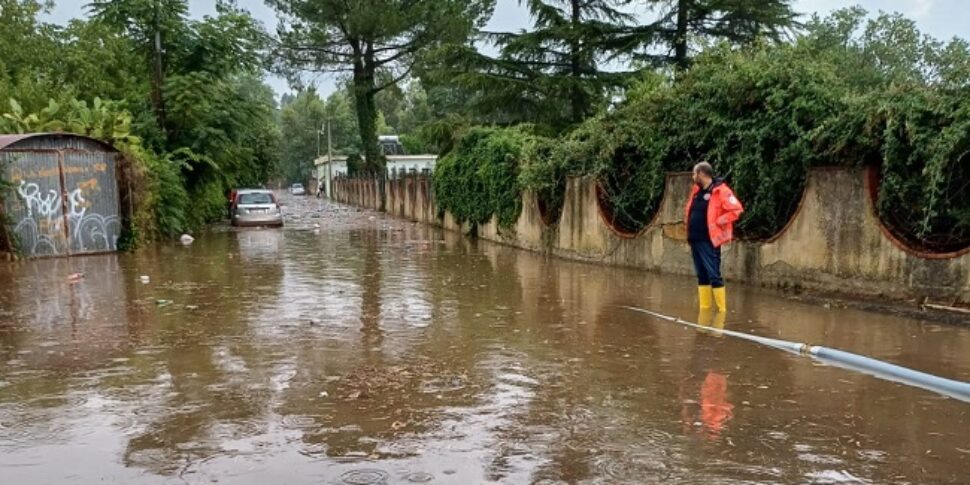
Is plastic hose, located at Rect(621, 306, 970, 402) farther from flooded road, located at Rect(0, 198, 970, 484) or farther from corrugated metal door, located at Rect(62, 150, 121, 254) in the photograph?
corrugated metal door, located at Rect(62, 150, 121, 254)

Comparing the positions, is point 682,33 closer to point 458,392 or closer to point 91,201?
point 91,201

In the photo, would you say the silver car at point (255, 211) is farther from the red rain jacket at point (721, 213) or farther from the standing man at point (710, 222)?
the red rain jacket at point (721, 213)

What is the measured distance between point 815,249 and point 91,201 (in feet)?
48.7

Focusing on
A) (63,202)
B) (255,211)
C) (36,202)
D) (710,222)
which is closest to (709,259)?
(710,222)

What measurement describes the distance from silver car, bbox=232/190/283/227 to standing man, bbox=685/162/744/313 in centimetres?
2216

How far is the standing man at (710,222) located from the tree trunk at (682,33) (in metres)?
15.6

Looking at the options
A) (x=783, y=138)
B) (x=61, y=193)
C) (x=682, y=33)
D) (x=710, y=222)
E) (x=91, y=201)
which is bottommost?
(x=710, y=222)

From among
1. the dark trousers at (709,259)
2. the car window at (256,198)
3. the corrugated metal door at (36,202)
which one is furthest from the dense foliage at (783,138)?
the car window at (256,198)

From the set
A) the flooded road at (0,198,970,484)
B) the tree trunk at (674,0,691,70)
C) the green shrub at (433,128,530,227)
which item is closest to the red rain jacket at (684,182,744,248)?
the flooded road at (0,198,970,484)

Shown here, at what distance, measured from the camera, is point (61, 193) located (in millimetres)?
16234

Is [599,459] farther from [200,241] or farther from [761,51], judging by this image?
[200,241]

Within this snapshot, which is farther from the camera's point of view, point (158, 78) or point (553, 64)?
point (553, 64)

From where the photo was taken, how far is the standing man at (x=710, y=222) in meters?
8.66

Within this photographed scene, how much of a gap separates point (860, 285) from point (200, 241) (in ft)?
58.3
